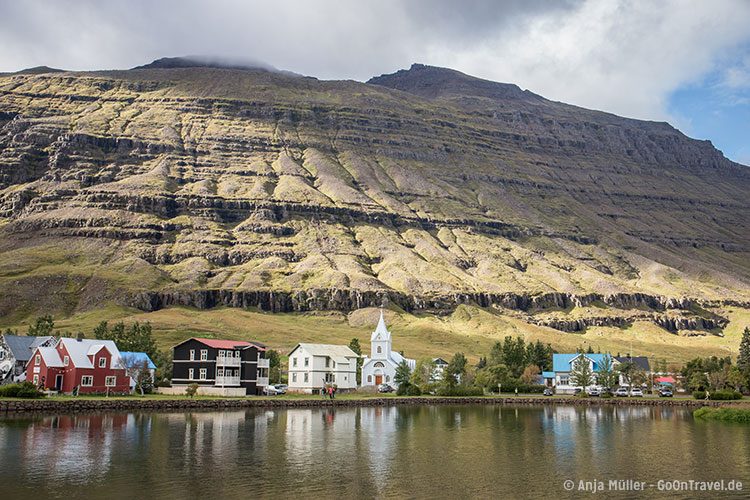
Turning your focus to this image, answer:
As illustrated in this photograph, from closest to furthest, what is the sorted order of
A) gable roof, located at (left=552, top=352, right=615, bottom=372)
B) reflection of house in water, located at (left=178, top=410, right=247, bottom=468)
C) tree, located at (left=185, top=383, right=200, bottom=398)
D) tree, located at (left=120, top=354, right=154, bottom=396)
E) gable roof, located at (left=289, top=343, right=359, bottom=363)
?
1. reflection of house in water, located at (left=178, top=410, right=247, bottom=468)
2. tree, located at (left=120, top=354, right=154, bottom=396)
3. tree, located at (left=185, top=383, right=200, bottom=398)
4. gable roof, located at (left=289, top=343, right=359, bottom=363)
5. gable roof, located at (left=552, top=352, right=615, bottom=372)

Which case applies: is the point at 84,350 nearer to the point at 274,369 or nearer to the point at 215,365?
the point at 215,365

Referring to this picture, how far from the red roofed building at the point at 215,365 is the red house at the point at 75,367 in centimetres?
1015

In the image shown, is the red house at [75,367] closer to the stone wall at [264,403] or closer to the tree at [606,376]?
the stone wall at [264,403]

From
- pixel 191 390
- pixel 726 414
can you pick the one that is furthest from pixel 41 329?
pixel 726 414

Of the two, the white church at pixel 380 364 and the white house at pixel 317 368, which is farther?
the white church at pixel 380 364

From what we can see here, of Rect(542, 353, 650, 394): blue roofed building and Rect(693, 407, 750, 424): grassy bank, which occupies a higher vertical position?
Rect(542, 353, 650, 394): blue roofed building

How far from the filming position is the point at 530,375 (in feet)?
469

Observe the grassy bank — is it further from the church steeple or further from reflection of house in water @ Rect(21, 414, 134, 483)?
reflection of house in water @ Rect(21, 414, 134, 483)

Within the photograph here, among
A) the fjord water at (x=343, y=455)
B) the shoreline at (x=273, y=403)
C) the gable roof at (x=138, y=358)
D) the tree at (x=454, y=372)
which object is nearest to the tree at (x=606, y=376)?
the shoreline at (x=273, y=403)

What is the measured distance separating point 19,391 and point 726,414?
81.6 metres

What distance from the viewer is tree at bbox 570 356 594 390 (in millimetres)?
130125

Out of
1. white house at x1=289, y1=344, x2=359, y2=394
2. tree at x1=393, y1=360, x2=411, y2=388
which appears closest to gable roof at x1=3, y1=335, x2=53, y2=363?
white house at x1=289, y1=344, x2=359, y2=394

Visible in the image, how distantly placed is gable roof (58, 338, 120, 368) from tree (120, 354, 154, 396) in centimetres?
131

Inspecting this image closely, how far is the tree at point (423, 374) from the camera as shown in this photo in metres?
130
